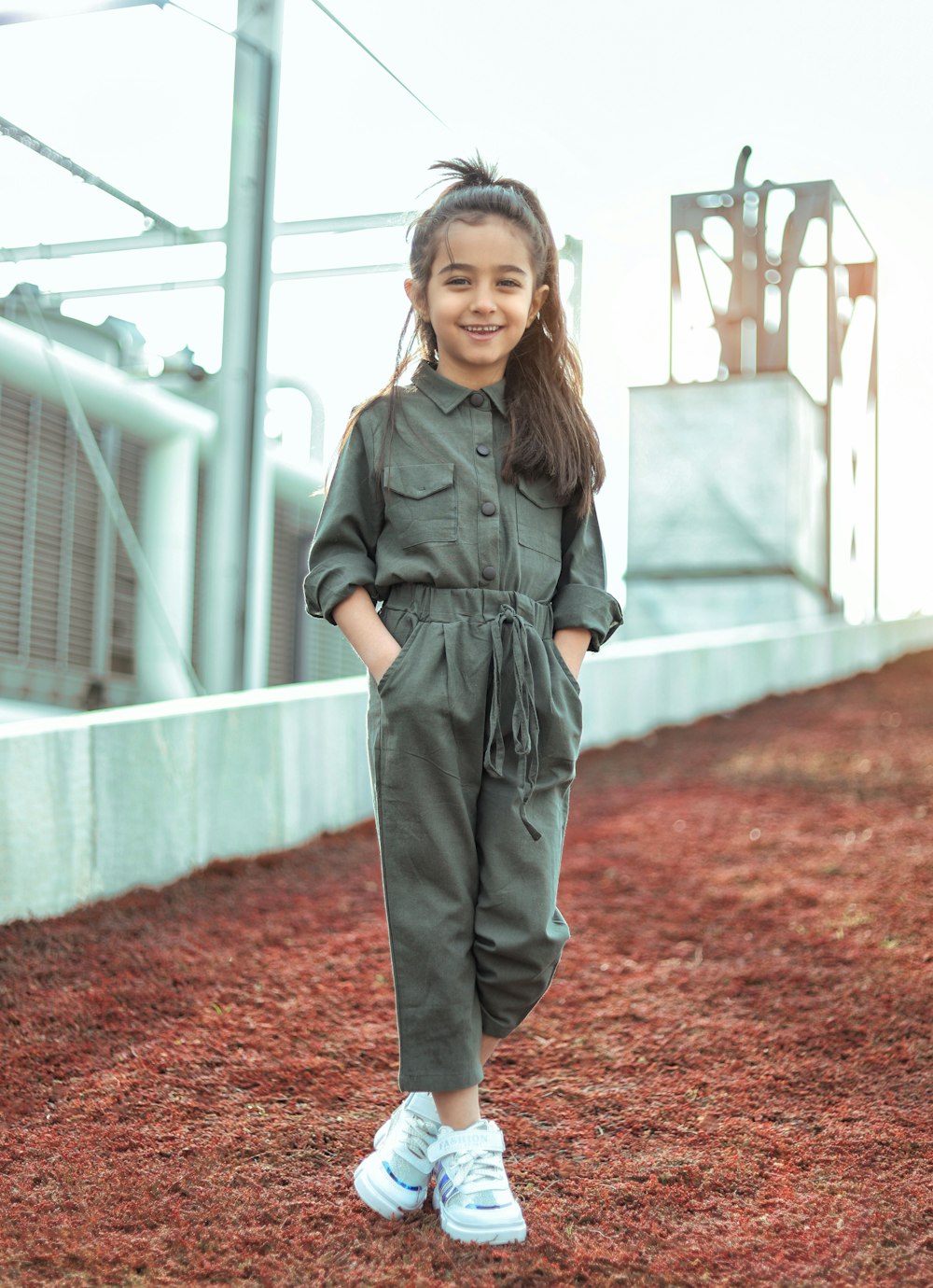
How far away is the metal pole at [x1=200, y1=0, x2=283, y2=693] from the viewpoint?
451 centimetres

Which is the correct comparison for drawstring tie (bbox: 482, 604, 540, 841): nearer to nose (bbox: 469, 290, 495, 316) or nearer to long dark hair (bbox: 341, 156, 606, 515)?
long dark hair (bbox: 341, 156, 606, 515)

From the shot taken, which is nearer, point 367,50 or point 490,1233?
point 490,1233

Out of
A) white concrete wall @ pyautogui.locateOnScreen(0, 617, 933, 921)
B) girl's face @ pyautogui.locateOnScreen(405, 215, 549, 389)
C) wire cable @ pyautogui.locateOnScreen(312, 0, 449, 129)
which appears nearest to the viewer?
girl's face @ pyautogui.locateOnScreen(405, 215, 549, 389)

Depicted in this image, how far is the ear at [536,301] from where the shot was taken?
209 centimetres

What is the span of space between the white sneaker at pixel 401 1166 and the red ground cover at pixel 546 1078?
0.04 metres

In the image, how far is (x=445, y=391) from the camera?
202 centimetres

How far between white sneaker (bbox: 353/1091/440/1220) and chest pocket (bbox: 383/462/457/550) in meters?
0.81

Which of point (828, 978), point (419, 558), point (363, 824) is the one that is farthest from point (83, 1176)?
point (363, 824)

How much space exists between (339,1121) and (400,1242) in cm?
48

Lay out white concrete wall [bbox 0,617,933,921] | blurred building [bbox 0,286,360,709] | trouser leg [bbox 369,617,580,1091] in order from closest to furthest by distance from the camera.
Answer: trouser leg [bbox 369,617,580,1091]
white concrete wall [bbox 0,617,933,921]
blurred building [bbox 0,286,360,709]

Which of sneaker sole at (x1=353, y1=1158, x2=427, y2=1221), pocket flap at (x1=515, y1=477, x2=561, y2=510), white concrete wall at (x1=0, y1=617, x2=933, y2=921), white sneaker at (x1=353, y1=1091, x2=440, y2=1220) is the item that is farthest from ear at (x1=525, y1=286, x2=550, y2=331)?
white concrete wall at (x1=0, y1=617, x2=933, y2=921)

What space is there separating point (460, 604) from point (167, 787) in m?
1.82

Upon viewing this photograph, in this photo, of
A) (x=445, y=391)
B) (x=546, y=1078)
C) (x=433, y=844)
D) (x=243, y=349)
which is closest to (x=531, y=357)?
(x=445, y=391)

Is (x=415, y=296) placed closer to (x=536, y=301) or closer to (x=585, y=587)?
(x=536, y=301)
